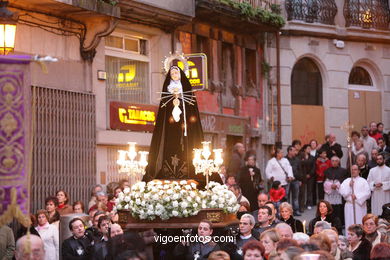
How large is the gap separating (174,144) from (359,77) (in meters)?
19.7

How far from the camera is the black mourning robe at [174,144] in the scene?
1698cm

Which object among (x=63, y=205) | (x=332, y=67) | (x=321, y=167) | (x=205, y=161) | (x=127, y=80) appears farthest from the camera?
(x=332, y=67)

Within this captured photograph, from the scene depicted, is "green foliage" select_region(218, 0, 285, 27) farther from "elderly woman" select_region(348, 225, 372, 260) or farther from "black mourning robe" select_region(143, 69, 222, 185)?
"elderly woman" select_region(348, 225, 372, 260)

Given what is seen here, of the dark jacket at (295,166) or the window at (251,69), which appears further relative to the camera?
the window at (251,69)

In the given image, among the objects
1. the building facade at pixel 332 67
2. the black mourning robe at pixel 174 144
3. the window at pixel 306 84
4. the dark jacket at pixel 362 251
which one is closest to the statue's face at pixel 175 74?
the black mourning robe at pixel 174 144

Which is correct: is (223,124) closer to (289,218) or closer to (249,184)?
(249,184)

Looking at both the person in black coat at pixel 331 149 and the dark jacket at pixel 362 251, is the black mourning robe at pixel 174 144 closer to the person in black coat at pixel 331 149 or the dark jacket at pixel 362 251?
the dark jacket at pixel 362 251

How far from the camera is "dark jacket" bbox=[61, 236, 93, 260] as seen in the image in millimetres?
15711

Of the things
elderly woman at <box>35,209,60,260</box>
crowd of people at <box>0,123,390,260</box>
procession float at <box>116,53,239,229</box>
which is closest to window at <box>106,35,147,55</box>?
crowd of people at <box>0,123,390,260</box>

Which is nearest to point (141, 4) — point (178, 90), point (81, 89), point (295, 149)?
point (81, 89)

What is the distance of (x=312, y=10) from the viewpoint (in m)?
33.8

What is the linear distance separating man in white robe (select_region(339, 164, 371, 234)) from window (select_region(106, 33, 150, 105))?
18.8ft

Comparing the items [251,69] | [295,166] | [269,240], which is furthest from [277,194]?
[269,240]

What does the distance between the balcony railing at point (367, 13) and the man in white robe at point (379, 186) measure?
10814 mm
